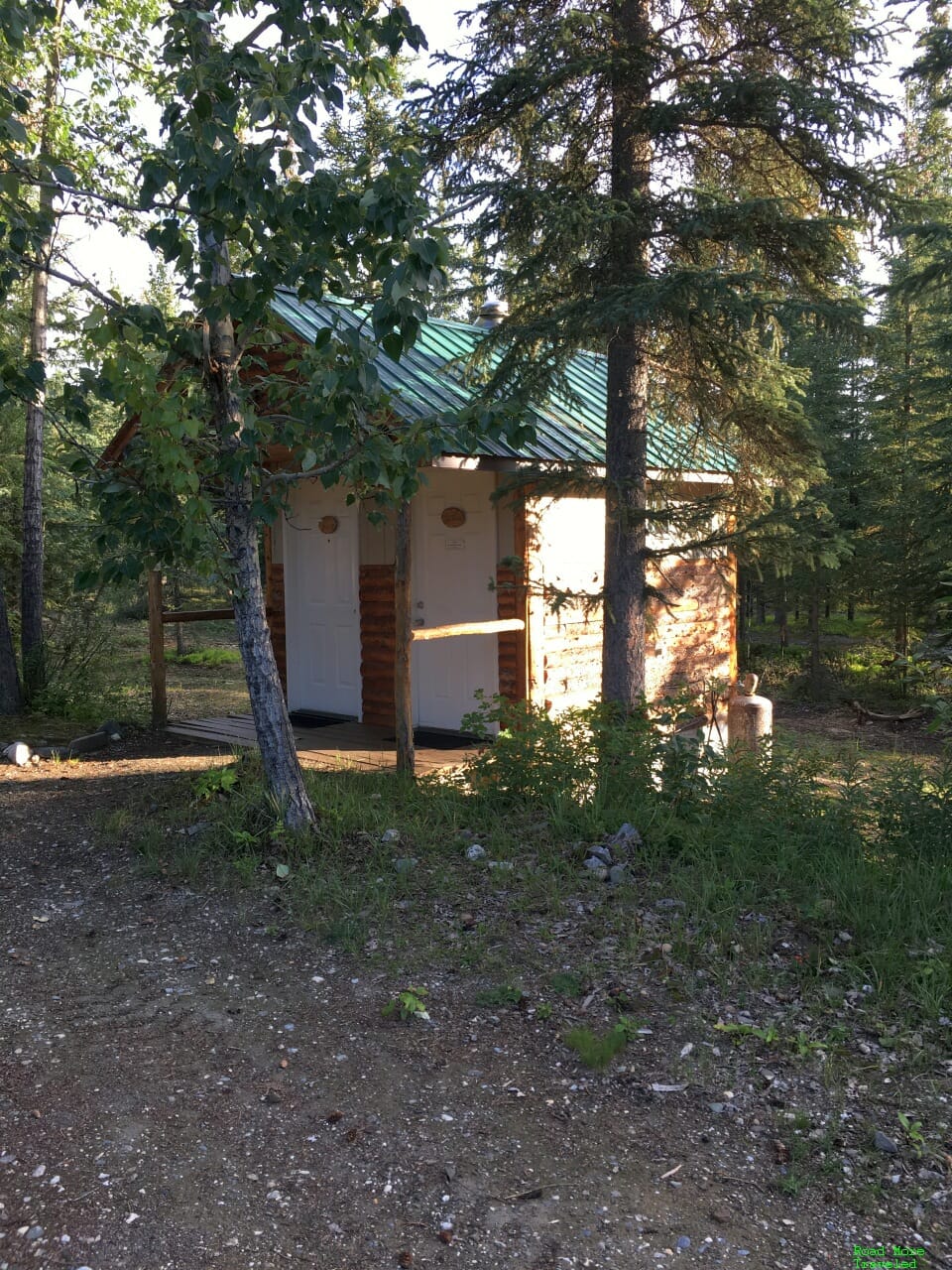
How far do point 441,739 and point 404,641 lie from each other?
2296 mm

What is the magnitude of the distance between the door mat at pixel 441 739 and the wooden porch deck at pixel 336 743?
115 millimetres

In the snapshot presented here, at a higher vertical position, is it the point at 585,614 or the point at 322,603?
the point at 322,603

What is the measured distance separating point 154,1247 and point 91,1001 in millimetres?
1534

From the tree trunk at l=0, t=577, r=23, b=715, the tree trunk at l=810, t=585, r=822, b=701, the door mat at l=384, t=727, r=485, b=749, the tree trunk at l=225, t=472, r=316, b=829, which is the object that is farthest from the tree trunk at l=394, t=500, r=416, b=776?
the tree trunk at l=810, t=585, r=822, b=701

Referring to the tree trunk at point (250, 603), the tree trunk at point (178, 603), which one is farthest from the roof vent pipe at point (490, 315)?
the tree trunk at point (178, 603)

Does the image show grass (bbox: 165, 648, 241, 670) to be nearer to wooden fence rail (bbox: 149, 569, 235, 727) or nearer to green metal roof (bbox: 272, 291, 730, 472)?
wooden fence rail (bbox: 149, 569, 235, 727)

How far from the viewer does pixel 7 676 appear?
970 cm

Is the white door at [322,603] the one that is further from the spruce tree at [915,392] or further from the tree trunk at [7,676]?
the spruce tree at [915,392]

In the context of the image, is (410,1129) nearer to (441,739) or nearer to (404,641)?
(404,641)

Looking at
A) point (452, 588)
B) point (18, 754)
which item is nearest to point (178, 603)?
point (18, 754)

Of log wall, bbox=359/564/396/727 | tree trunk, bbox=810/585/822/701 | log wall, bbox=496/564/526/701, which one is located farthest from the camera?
tree trunk, bbox=810/585/822/701

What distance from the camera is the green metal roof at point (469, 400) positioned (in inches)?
279

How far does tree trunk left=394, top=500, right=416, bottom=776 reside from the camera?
642cm

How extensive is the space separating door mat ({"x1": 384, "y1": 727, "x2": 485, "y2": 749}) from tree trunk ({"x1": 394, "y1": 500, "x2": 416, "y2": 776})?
5.06 ft
